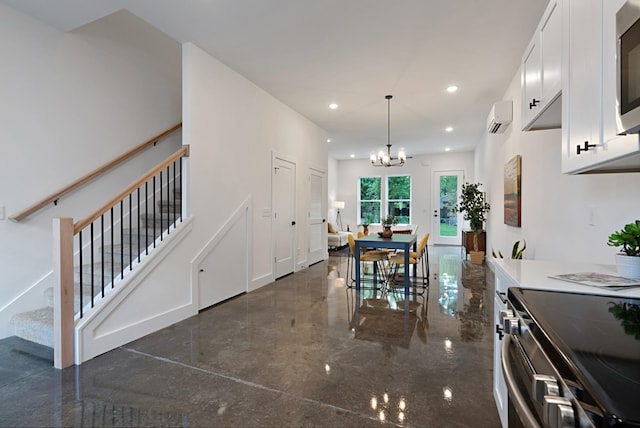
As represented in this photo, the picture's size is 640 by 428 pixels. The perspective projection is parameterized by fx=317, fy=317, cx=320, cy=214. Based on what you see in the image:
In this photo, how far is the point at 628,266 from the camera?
141 centimetres

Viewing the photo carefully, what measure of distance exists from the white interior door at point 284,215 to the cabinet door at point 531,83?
12.0ft

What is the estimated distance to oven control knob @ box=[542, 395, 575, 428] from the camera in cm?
63

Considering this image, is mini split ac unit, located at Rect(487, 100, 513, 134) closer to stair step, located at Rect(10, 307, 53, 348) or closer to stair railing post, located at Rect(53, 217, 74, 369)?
stair railing post, located at Rect(53, 217, 74, 369)

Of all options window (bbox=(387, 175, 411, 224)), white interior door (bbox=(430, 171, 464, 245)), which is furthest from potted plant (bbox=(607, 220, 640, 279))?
window (bbox=(387, 175, 411, 224))

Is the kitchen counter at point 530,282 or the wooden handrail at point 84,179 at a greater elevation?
the wooden handrail at point 84,179

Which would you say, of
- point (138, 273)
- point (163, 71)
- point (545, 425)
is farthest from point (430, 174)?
point (545, 425)

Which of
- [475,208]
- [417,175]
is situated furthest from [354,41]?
[417,175]

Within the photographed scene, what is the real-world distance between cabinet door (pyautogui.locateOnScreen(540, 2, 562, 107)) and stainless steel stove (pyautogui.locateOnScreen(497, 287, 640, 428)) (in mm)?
1171

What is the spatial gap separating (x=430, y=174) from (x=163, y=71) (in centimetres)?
848

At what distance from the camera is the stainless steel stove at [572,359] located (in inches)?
22.6

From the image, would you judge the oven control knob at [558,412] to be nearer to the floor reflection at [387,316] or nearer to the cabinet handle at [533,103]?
the cabinet handle at [533,103]

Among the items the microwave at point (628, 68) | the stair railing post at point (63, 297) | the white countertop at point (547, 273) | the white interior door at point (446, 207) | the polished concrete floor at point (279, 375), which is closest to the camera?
the microwave at point (628, 68)

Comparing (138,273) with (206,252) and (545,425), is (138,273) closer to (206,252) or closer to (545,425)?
(206,252)

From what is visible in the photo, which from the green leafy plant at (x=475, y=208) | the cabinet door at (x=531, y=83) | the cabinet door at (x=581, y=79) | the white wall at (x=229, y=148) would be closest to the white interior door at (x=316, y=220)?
the white wall at (x=229, y=148)
